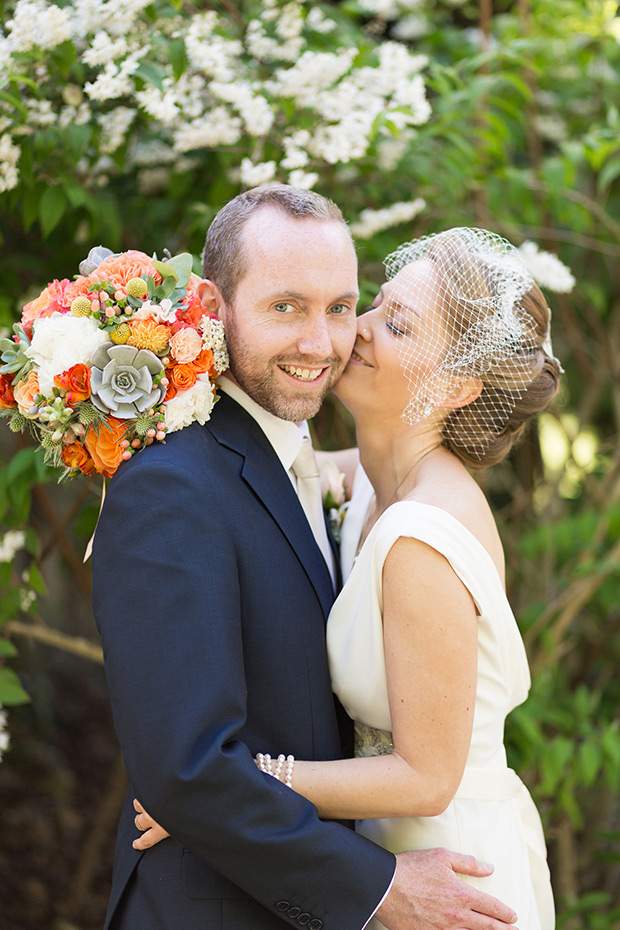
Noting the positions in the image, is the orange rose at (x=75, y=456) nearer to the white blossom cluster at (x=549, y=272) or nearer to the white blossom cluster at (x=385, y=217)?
the white blossom cluster at (x=385, y=217)

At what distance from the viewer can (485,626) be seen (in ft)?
6.59

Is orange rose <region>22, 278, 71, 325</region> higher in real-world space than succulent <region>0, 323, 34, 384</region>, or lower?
higher

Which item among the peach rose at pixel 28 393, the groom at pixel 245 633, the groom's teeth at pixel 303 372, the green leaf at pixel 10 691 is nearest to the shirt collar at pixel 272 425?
the groom at pixel 245 633

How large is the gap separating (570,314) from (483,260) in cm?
199

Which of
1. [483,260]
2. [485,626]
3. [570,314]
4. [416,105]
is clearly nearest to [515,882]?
[485,626]

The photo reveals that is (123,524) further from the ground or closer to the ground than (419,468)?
further from the ground

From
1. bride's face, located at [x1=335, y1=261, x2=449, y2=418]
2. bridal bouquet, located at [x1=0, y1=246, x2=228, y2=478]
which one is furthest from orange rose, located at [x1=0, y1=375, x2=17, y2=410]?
bride's face, located at [x1=335, y1=261, x2=449, y2=418]

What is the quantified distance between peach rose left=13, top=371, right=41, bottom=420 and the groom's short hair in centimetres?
48

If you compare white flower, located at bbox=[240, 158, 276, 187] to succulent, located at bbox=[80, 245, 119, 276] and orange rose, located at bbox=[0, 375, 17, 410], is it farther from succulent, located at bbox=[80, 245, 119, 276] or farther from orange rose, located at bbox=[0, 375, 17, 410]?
orange rose, located at bbox=[0, 375, 17, 410]

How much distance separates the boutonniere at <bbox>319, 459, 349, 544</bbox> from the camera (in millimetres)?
2416

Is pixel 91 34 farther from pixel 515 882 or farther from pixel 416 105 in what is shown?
pixel 515 882

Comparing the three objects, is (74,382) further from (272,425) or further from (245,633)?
(245,633)

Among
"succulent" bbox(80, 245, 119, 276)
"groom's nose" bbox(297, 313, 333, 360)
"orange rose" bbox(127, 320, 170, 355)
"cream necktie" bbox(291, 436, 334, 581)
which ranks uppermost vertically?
"succulent" bbox(80, 245, 119, 276)

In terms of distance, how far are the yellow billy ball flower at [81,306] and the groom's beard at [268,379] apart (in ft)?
1.16
